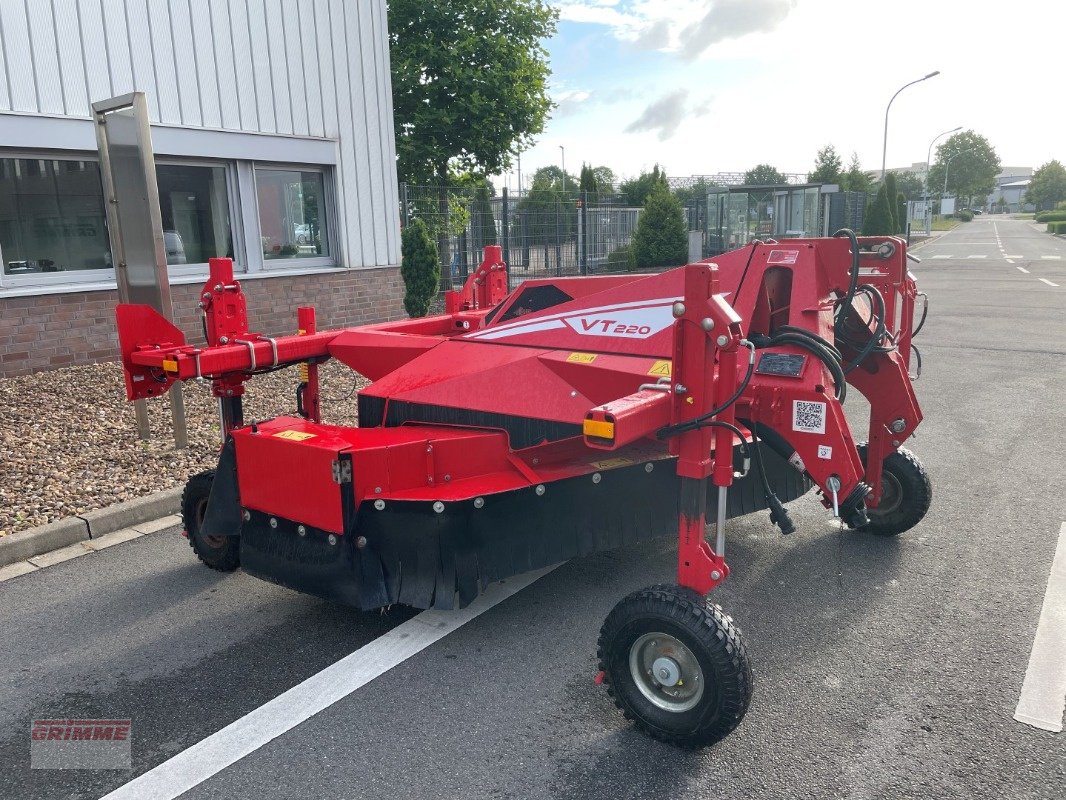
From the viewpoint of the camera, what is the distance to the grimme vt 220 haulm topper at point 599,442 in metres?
2.76

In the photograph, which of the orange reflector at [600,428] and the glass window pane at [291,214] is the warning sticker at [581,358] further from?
the glass window pane at [291,214]

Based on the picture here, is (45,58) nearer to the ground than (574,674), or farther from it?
farther from it

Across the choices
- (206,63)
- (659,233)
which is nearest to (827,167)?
(659,233)

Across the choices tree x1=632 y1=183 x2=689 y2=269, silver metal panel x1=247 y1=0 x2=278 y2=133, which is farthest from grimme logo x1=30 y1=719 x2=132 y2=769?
tree x1=632 y1=183 x2=689 y2=269

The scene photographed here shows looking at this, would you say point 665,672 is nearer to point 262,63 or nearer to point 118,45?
point 118,45

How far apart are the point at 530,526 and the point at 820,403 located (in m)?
1.32

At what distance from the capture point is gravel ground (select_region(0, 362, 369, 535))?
5.05 metres

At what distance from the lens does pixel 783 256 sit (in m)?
3.97

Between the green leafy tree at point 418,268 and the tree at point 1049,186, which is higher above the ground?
the tree at point 1049,186

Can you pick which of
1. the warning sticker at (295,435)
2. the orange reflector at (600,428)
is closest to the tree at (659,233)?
the warning sticker at (295,435)

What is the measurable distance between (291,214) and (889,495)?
8.42 meters

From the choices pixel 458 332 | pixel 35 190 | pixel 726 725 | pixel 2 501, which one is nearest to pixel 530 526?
pixel 726 725

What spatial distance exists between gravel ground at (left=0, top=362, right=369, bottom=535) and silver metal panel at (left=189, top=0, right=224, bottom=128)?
3025mm

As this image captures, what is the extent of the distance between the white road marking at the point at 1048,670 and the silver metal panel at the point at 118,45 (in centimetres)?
882
